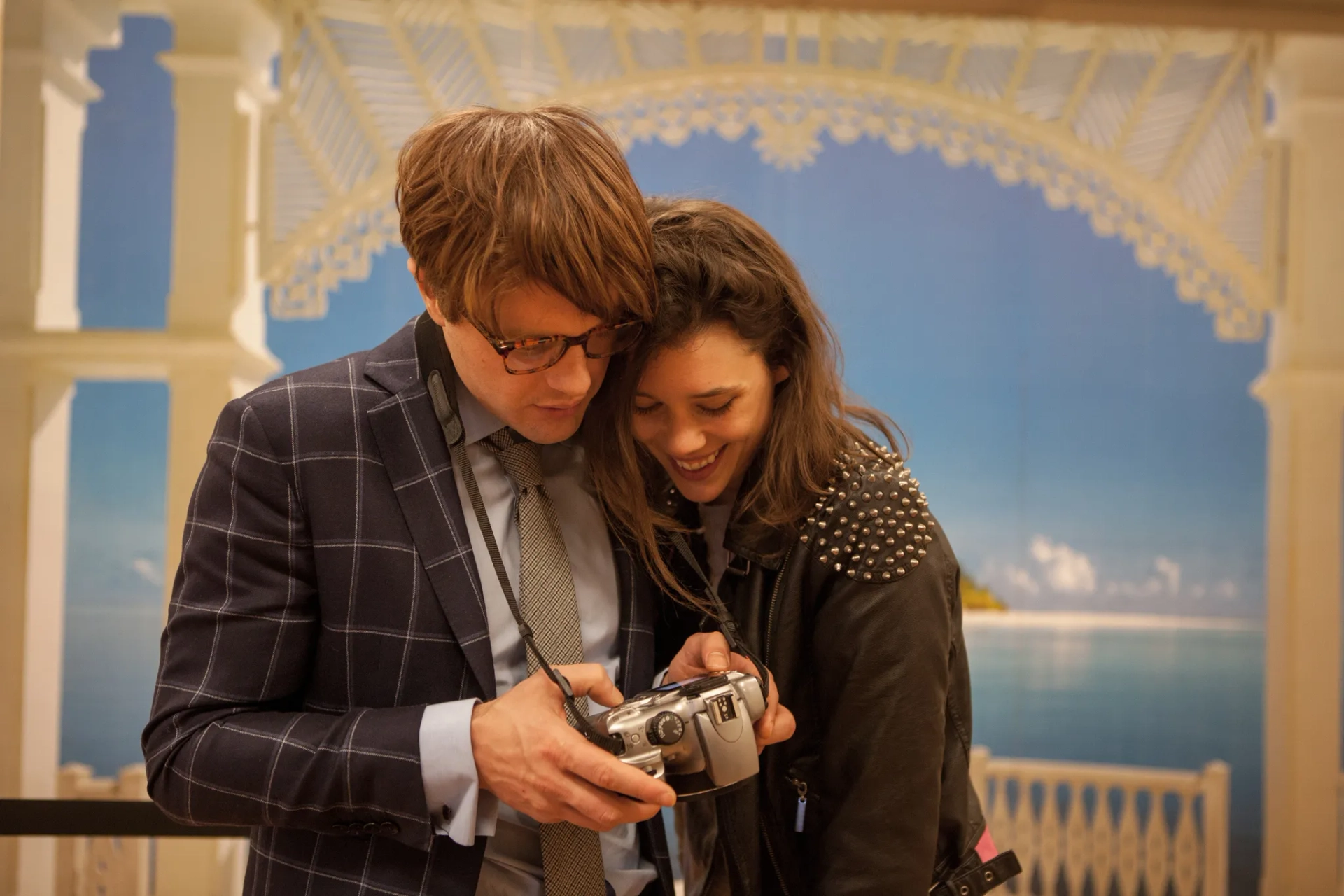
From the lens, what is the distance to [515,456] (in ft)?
4.22

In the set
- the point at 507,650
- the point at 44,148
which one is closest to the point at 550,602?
the point at 507,650

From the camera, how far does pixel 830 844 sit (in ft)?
4.42

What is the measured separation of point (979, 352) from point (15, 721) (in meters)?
3.24

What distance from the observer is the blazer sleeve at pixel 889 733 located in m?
1.31

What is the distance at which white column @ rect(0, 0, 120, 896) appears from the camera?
3.22 m

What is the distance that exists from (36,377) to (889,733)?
3.03 meters

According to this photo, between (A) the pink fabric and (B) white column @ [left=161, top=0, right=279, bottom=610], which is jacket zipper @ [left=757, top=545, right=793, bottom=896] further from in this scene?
(B) white column @ [left=161, top=0, right=279, bottom=610]

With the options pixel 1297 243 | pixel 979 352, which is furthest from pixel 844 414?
pixel 1297 243

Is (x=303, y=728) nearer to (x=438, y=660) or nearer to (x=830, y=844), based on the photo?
(x=438, y=660)

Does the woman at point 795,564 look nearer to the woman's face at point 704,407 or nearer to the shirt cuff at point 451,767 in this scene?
the woman's face at point 704,407

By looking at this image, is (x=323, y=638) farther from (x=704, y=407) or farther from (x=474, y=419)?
(x=704, y=407)

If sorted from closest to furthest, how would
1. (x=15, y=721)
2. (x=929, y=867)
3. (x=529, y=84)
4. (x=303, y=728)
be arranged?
(x=303, y=728), (x=929, y=867), (x=15, y=721), (x=529, y=84)

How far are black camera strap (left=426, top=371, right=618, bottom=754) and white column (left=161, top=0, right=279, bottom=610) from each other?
2296 mm

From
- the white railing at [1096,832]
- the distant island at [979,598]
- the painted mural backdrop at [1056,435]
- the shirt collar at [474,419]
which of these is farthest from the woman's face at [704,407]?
the white railing at [1096,832]
